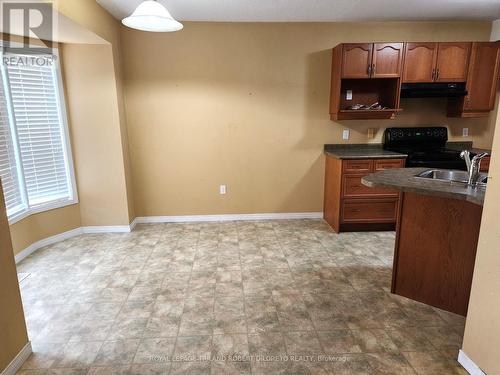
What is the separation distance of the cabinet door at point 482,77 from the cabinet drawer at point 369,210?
1.55 metres

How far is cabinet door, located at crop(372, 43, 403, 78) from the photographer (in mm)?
3574

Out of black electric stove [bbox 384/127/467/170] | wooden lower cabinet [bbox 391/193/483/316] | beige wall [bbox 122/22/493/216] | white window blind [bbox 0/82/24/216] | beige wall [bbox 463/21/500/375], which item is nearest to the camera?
beige wall [bbox 463/21/500/375]

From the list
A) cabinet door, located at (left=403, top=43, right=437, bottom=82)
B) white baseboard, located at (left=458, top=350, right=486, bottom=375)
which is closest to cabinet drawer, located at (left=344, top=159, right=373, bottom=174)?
cabinet door, located at (left=403, top=43, right=437, bottom=82)

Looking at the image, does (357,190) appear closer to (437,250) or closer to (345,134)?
(345,134)

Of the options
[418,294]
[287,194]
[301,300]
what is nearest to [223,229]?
[287,194]

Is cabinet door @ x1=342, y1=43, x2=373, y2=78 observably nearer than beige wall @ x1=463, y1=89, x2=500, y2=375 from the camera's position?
No

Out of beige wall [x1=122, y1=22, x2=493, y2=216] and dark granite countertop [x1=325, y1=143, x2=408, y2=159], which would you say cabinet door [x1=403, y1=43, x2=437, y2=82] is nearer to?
beige wall [x1=122, y1=22, x2=493, y2=216]

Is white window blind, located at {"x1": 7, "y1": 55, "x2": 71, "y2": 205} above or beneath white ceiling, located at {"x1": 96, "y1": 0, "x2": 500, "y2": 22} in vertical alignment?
beneath

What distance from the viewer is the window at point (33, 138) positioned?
3.06 m

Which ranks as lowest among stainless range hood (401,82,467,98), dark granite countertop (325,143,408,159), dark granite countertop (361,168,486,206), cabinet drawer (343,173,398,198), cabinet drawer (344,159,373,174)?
cabinet drawer (343,173,398,198)

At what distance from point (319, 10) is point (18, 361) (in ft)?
12.8

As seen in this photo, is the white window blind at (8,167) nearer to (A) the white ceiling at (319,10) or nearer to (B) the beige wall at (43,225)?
(B) the beige wall at (43,225)

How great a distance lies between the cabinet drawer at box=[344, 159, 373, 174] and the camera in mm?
3602

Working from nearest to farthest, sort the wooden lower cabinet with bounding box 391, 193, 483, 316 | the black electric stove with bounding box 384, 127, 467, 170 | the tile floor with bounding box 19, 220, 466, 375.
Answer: the tile floor with bounding box 19, 220, 466, 375 < the wooden lower cabinet with bounding box 391, 193, 483, 316 < the black electric stove with bounding box 384, 127, 467, 170
